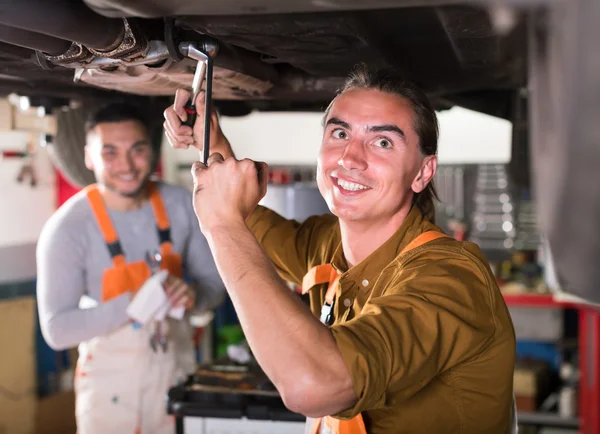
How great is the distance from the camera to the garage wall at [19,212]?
419 cm

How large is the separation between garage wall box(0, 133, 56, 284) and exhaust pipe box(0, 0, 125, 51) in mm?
3498

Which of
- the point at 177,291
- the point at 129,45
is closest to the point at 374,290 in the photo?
the point at 129,45

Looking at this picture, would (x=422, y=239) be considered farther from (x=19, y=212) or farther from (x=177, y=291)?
(x=19, y=212)

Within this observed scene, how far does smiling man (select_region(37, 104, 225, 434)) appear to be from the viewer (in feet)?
7.82

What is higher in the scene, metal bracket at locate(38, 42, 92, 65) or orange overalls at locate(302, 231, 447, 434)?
metal bracket at locate(38, 42, 92, 65)

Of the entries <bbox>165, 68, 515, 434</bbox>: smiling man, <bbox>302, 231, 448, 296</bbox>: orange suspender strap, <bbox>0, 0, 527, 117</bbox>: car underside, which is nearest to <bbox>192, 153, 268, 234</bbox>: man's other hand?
<bbox>165, 68, 515, 434</bbox>: smiling man

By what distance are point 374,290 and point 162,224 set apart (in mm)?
1466

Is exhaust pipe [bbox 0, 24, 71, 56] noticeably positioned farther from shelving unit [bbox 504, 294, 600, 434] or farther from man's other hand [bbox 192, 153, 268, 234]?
shelving unit [bbox 504, 294, 600, 434]

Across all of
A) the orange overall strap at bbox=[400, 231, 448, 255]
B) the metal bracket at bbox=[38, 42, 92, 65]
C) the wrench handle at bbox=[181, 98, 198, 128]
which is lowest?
the orange overall strap at bbox=[400, 231, 448, 255]

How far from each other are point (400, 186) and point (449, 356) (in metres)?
0.40

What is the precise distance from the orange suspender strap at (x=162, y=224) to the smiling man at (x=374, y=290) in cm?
102

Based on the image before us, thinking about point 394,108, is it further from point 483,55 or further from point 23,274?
point 23,274

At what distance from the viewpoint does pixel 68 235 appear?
95.9 inches

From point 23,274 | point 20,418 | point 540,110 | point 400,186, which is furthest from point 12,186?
point 540,110
